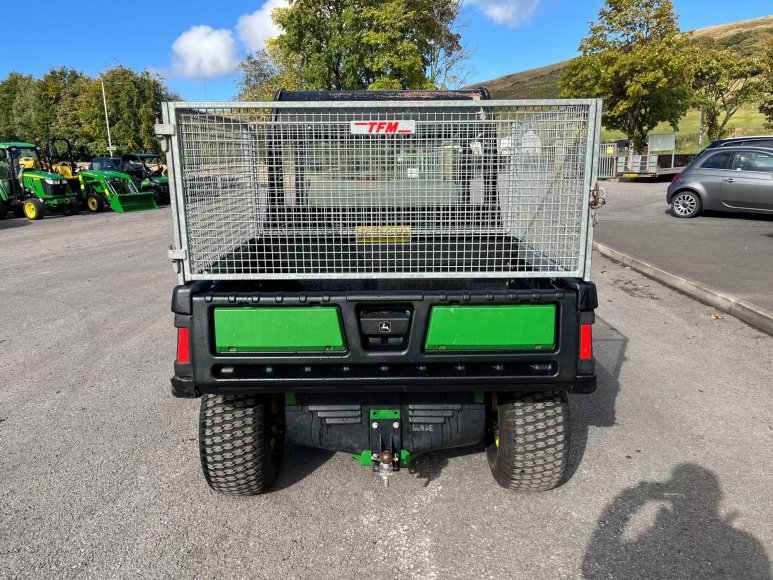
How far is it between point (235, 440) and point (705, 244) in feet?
32.7

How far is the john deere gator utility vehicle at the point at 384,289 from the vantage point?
7.88ft

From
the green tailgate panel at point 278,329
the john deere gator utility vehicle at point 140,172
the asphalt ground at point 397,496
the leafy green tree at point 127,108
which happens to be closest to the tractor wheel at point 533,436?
the asphalt ground at point 397,496

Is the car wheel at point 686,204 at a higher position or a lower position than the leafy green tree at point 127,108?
lower

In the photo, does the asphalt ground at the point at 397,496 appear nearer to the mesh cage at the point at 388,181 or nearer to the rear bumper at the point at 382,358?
the rear bumper at the point at 382,358

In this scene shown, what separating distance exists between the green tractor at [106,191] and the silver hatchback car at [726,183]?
58.2 ft

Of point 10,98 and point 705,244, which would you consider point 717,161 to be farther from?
point 10,98

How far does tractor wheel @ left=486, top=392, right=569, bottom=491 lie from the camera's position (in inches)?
109

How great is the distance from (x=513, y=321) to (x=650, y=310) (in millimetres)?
5056

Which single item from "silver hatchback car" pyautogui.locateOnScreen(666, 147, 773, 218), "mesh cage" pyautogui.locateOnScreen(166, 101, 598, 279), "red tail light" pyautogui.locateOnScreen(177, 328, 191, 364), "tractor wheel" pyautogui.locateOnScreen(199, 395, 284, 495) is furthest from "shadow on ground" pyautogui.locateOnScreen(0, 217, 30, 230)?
"silver hatchback car" pyautogui.locateOnScreen(666, 147, 773, 218)

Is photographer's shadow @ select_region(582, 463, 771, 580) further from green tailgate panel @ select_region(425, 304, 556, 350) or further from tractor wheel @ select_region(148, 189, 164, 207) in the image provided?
tractor wheel @ select_region(148, 189, 164, 207)

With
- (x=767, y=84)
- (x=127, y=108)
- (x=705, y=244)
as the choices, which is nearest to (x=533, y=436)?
(x=705, y=244)

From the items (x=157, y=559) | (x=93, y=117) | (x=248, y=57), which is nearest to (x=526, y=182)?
(x=157, y=559)

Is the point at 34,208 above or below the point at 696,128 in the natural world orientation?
below

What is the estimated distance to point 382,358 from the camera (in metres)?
2.44
